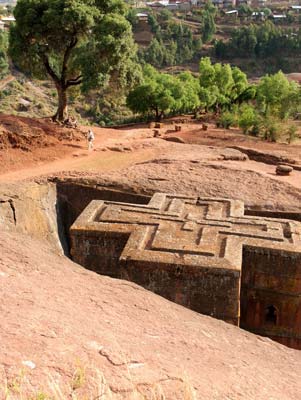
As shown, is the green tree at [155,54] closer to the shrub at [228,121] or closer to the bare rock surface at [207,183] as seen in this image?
the shrub at [228,121]

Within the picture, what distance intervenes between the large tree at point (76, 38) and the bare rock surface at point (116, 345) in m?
12.5

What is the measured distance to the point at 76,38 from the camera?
17.4 metres

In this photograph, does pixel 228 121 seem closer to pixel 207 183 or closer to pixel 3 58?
pixel 207 183

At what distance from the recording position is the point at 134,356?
4035 mm

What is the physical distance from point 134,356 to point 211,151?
1206cm

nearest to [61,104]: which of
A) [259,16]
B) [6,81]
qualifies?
[6,81]

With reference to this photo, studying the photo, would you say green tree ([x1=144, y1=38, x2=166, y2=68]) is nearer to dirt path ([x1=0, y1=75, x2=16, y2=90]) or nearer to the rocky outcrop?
dirt path ([x1=0, y1=75, x2=16, y2=90])

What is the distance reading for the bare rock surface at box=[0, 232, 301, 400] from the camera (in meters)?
3.55

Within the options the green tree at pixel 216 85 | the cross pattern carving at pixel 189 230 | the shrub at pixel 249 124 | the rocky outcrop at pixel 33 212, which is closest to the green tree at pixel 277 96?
the green tree at pixel 216 85

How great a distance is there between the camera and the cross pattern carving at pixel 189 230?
7.05m

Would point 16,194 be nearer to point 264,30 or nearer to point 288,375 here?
point 288,375

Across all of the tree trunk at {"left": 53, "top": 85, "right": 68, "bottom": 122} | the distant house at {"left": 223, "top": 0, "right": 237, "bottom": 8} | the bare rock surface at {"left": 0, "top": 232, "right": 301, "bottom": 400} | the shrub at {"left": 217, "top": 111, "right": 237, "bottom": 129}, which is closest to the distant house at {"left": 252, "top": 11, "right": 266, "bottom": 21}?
the distant house at {"left": 223, "top": 0, "right": 237, "bottom": 8}

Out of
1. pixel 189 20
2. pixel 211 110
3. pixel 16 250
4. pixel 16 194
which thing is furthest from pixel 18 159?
pixel 189 20

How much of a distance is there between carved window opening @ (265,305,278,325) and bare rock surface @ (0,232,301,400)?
8.18 ft
